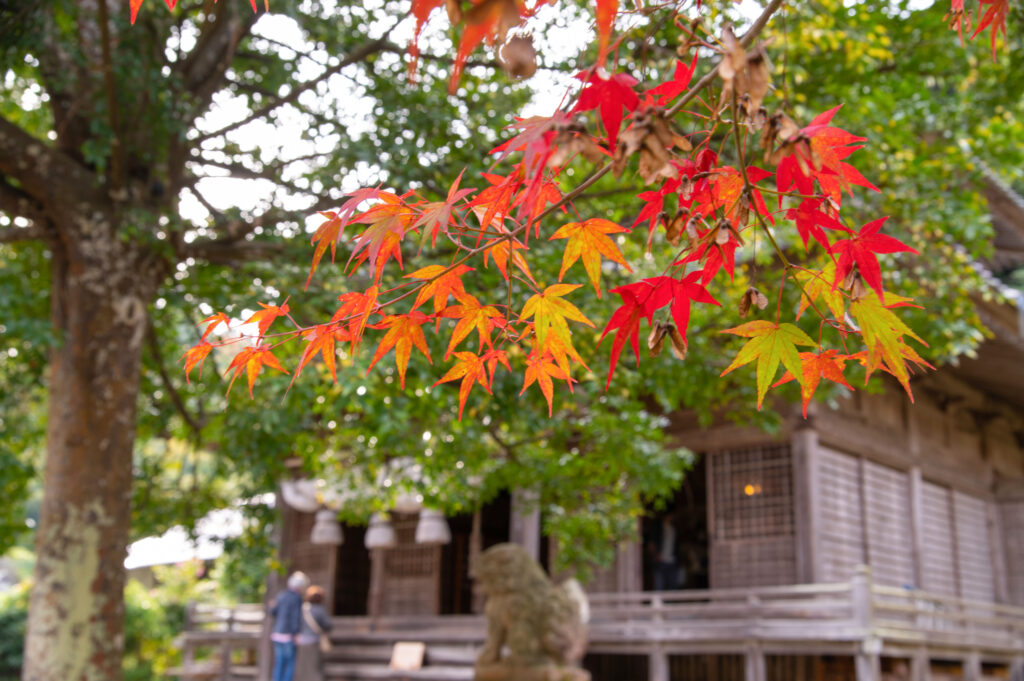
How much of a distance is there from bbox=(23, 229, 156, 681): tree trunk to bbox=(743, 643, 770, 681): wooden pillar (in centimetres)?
576

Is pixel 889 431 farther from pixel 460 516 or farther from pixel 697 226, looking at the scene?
pixel 697 226

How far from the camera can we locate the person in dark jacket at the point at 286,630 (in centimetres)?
945

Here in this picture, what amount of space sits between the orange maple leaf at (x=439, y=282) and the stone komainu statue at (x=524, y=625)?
617 cm

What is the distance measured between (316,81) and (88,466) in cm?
314

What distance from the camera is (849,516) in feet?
33.4

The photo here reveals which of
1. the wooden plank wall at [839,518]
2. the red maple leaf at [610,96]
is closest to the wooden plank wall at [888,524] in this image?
the wooden plank wall at [839,518]

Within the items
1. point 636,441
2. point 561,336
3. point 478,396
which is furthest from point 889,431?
point 561,336

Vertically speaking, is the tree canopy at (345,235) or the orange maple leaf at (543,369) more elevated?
the tree canopy at (345,235)

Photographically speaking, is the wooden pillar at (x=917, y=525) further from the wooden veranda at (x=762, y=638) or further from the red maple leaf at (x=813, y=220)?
the red maple leaf at (x=813, y=220)

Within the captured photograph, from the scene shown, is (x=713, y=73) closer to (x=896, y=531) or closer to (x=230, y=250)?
(x=230, y=250)

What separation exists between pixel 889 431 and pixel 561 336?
10591 millimetres

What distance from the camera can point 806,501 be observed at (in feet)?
31.2

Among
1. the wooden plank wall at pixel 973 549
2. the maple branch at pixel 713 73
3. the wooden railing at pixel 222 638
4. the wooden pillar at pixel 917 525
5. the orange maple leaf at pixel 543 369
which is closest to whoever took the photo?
the maple branch at pixel 713 73

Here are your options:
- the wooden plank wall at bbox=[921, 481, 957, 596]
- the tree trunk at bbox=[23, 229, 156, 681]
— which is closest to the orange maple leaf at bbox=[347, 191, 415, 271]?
the tree trunk at bbox=[23, 229, 156, 681]
